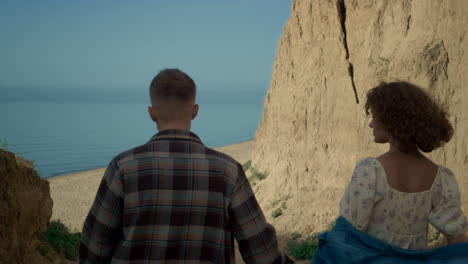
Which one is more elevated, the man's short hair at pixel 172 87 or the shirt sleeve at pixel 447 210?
the man's short hair at pixel 172 87

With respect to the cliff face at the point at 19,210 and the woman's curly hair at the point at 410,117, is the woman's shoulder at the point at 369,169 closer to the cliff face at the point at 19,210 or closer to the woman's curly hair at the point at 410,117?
the woman's curly hair at the point at 410,117

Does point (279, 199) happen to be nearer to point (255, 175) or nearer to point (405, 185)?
point (255, 175)

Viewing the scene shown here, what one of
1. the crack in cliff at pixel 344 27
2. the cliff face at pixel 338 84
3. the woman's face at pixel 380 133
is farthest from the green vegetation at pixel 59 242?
the crack in cliff at pixel 344 27

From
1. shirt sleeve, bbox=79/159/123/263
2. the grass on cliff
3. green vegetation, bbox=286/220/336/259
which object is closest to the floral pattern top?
shirt sleeve, bbox=79/159/123/263

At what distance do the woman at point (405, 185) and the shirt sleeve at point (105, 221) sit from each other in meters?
1.19

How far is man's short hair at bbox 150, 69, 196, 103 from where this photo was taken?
2.29 metres

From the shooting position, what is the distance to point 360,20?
9.93 m

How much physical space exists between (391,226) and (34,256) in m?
4.82

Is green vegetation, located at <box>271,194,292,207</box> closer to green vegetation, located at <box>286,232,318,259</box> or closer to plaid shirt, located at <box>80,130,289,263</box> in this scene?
green vegetation, located at <box>286,232,318,259</box>

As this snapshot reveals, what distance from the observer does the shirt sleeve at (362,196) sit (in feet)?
8.43

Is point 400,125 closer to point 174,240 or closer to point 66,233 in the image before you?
point 174,240

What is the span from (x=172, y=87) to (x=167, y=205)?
21.2 inches

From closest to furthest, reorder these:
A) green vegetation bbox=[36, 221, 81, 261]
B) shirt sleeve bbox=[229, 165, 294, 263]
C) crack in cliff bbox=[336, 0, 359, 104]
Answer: shirt sleeve bbox=[229, 165, 294, 263] → green vegetation bbox=[36, 221, 81, 261] → crack in cliff bbox=[336, 0, 359, 104]

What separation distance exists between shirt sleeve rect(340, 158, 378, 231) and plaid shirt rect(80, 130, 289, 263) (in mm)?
614
